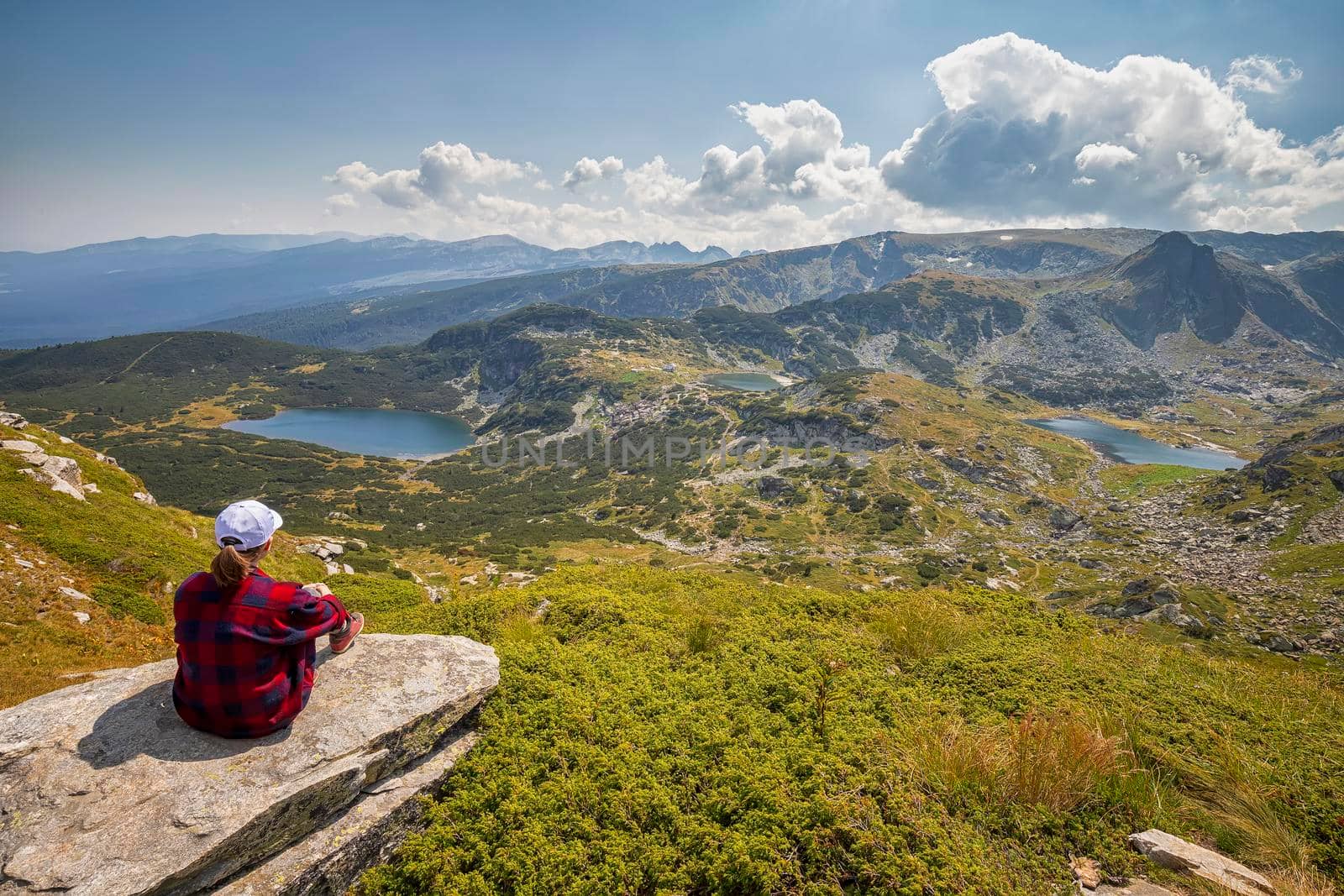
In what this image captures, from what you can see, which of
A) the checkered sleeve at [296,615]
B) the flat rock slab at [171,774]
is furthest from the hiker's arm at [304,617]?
the flat rock slab at [171,774]

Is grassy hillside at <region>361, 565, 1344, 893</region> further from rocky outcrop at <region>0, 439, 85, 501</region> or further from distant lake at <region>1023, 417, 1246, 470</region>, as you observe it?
distant lake at <region>1023, 417, 1246, 470</region>

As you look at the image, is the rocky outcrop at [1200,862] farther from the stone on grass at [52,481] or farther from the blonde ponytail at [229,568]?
the stone on grass at [52,481]

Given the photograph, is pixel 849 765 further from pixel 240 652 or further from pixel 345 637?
pixel 240 652

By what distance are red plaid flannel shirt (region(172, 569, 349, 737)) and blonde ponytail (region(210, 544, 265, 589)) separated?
0.13 meters

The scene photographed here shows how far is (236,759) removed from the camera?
619 centimetres

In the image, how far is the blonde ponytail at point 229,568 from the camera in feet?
20.1

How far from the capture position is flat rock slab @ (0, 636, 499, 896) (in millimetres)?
5117

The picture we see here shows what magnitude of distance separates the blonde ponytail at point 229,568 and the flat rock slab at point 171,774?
204 centimetres

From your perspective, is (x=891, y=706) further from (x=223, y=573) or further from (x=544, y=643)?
(x=223, y=573)

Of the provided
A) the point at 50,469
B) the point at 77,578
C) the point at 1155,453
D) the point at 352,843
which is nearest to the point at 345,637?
the point at 352,843

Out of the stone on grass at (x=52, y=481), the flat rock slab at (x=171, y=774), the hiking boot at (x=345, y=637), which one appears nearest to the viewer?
the flat rock slab at (x=171, y=774)

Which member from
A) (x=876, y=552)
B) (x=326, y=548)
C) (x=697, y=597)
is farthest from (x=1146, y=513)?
(x=326, y=548)

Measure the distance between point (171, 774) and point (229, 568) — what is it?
2.36m

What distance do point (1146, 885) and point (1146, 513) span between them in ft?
451
